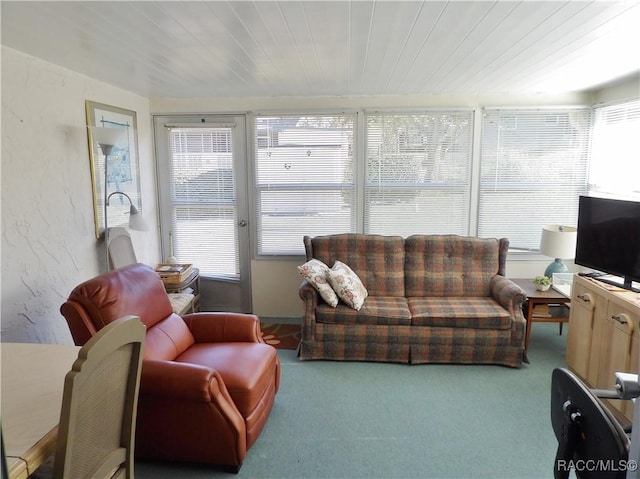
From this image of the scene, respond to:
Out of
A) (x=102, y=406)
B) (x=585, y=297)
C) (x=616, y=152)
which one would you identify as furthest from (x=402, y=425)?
(x=616, y=152)

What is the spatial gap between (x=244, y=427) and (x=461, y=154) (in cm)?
329

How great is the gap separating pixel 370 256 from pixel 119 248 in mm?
2156

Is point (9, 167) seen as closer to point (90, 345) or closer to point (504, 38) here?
point (90, 345)

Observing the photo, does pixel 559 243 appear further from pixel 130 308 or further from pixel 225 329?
pixel 130 308

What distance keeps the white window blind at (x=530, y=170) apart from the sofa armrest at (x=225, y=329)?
2703mm

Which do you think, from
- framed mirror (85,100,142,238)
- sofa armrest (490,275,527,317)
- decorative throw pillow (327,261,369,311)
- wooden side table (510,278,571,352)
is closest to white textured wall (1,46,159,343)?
framed mirror (85,100,142,238)

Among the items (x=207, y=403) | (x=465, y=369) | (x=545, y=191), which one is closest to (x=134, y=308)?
(x=207, y=403)

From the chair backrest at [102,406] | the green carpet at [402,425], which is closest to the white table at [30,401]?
the chair backrest at [102,406]

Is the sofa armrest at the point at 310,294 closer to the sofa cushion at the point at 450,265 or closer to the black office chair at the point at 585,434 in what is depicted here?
the sofa cushion at the point at 450,265

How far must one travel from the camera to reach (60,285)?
2.89 metres

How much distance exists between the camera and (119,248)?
345cm

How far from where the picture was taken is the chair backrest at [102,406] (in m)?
1.20

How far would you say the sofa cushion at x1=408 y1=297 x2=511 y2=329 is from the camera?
132 inches

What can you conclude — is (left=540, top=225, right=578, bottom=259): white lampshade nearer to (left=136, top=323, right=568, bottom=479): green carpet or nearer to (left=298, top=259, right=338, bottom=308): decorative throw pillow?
(left=136, top=323, right=568, bottom=479): green carpet
